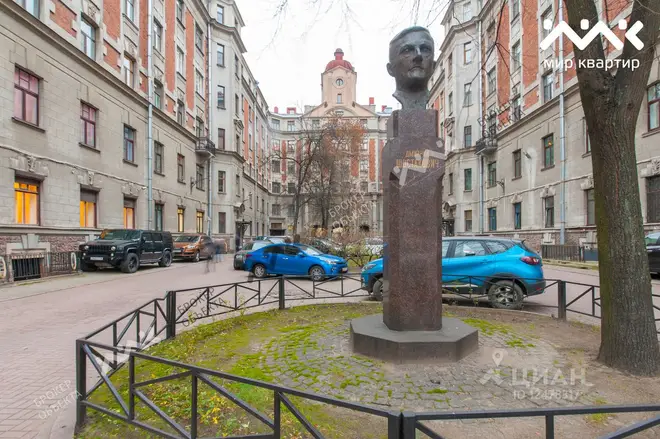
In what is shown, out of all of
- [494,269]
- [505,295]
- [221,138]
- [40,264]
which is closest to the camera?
[505,295]

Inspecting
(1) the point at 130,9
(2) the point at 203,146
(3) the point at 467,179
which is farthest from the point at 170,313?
(3) the point at 467,179

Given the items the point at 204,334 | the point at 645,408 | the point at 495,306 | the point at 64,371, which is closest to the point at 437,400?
the point at 645,408

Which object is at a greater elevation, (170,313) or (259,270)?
(170,313)

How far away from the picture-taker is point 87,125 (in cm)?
1811

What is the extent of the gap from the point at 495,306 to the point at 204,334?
256 inches

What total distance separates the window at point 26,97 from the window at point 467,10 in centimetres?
3741

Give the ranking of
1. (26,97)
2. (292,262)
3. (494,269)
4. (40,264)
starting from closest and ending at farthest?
(494,269), (40,264), (26,97), (292,262)

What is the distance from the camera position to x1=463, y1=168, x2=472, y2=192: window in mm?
37469

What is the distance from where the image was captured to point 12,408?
3.83 meters

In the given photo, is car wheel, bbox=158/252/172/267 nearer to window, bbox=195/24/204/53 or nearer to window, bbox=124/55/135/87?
window, bbox=124/55/135/87

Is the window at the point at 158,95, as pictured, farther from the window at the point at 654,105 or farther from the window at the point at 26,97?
the window at the point at 654,105

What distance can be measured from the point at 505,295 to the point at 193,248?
20607 mm

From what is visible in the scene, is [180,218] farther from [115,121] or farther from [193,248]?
[115,121]

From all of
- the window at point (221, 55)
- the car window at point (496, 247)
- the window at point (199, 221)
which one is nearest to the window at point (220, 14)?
the window at point (221, 55)
